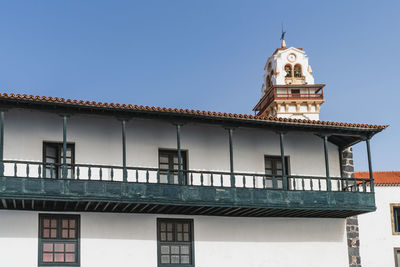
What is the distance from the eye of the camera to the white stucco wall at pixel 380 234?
22719 millimetres

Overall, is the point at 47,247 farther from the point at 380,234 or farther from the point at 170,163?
the point at 380,234

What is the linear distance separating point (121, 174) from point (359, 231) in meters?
8.53

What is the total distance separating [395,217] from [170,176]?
Result: 30.6ft

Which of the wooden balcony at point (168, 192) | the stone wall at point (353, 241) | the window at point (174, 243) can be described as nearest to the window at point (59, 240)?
the wooden balcony at point (168, 192)

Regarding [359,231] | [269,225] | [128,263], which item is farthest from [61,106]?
[359,231]

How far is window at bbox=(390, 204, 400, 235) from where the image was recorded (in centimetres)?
2384

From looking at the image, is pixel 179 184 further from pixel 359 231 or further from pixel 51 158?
pixel 359 231

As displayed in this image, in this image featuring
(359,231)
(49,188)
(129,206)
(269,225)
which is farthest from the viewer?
(359,231)

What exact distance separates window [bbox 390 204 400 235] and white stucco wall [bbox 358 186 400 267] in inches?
5.3

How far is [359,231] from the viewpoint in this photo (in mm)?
22594

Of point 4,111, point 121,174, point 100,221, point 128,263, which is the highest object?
point 4,111

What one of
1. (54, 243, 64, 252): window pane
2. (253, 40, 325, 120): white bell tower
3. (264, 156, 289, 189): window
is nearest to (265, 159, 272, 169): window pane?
(264, 156, 289, 189): window

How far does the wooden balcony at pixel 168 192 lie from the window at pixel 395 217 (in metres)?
3.61

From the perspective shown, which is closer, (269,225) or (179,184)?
(179,184)
